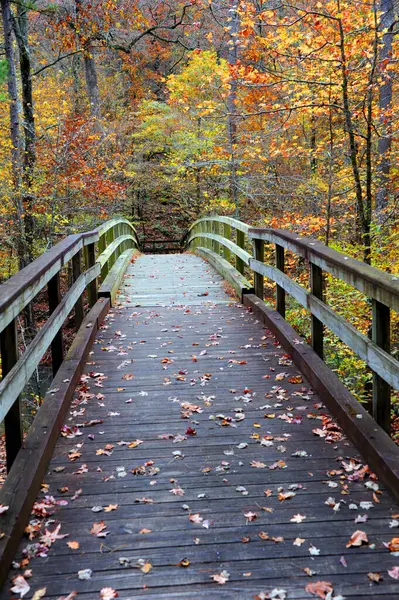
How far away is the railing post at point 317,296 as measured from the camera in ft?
16.7

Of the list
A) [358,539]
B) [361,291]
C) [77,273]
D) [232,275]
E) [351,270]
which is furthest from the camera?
[232,275]

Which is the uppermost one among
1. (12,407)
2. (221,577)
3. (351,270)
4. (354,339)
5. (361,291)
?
(351,270)

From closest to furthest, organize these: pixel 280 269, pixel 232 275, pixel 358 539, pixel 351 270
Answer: pixel 358 539, pixel 351 270, pixel 280 269, pixel 232 275

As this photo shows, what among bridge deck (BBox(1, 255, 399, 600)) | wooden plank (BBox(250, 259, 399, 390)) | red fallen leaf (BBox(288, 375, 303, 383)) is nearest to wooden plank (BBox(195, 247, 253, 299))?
wooden plank (BBox(250, 259, 399, 390))

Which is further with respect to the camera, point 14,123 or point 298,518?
point 14,123

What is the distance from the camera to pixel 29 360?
354cm

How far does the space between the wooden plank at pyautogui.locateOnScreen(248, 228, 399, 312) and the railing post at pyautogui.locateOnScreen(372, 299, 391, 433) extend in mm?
100

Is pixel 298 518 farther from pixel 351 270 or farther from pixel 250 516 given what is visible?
pixel 351 270

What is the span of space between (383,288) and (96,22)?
20664mm

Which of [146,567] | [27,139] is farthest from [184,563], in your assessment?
[27,139]

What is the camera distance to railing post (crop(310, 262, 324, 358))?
5.10 meters

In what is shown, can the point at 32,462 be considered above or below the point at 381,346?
below

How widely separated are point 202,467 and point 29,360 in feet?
4.36

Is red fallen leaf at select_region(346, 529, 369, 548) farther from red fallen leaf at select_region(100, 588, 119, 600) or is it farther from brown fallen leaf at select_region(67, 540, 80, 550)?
brown fallen leaf at select_region(67, 540, 80, 550)
